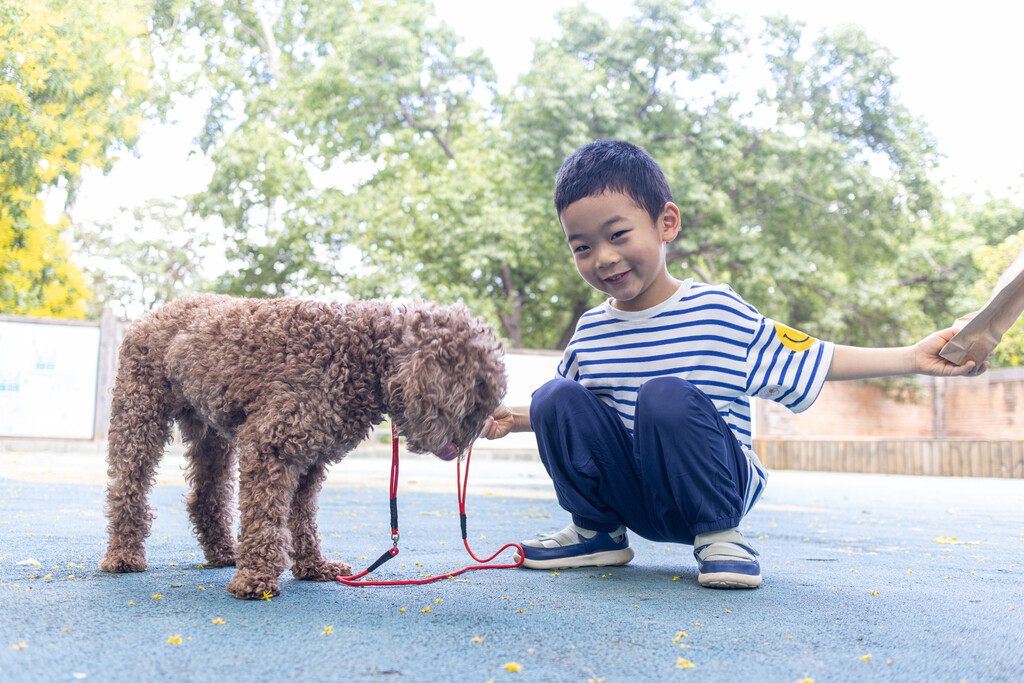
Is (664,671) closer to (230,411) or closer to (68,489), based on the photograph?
(230,411)

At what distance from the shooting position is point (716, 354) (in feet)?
7.21

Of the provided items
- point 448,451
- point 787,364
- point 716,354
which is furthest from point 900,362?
point 448,451

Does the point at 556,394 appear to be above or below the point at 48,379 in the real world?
below

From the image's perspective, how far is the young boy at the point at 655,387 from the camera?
2.06 metres

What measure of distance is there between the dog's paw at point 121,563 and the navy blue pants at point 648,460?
1.16 m

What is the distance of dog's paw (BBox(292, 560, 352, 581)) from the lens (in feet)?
6.93

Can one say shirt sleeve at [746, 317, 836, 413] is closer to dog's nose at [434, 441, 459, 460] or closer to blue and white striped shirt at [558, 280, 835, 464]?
blue and white striped shirt at [558, 280, 835, 464]

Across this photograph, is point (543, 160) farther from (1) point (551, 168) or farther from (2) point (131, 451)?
(2) point (131, 451)

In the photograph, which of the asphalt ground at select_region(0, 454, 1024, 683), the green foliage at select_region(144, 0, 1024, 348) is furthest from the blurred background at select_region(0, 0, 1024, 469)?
the asphalt ground at select_region(0, 454, 1024, 683)

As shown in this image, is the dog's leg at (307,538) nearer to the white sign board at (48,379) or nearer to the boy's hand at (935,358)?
the boy's hand at (935,358)

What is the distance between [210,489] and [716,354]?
1.55 meters

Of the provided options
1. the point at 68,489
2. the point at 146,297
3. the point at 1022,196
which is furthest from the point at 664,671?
the point at 146,297

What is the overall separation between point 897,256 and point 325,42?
11.9m

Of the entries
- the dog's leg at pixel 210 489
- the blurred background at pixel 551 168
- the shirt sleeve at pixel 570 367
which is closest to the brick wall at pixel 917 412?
the blurred background at pixel 551 168
